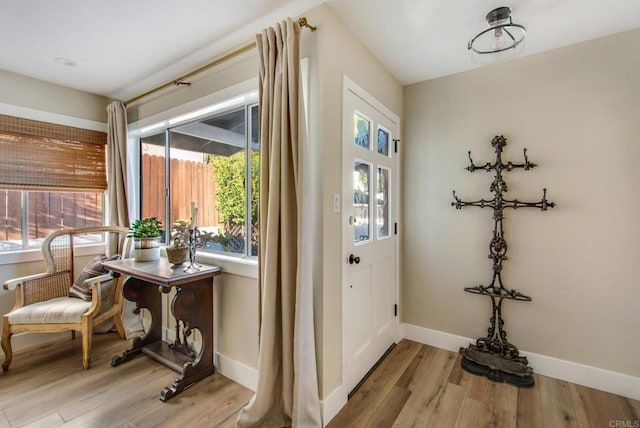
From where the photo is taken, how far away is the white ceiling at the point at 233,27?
5.57 feet

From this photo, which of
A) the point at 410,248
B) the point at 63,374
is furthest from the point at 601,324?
the point at 63,374

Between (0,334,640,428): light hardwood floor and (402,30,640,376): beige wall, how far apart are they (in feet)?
1.28

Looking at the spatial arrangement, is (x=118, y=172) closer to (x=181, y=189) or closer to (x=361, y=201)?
(x=181, y=189)

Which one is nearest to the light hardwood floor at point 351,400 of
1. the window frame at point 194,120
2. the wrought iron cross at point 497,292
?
the wrought iron cross at point 497,292

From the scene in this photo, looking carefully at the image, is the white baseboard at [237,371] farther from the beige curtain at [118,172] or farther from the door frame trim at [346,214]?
the beige curtain at [118,172]

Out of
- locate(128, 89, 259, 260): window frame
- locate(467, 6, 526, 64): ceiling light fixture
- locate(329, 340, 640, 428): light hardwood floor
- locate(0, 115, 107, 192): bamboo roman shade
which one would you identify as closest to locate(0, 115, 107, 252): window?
locate(0, 115, 107, 192): bamboo roman shade

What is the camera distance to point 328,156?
1.73m

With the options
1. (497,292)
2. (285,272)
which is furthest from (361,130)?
(497,292)

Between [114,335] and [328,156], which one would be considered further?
[114,335]

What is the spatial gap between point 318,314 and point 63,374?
6.91 feet

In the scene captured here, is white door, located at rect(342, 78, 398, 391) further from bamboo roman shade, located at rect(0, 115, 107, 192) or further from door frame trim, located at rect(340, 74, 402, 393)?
bamboo roman shade, located at rect(0, 115, 107, 192)

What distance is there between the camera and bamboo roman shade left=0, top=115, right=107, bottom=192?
2.59 m

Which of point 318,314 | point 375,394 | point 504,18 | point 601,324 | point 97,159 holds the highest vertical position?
point 504,18

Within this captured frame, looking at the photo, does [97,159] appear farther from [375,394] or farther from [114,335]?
[375,394]
